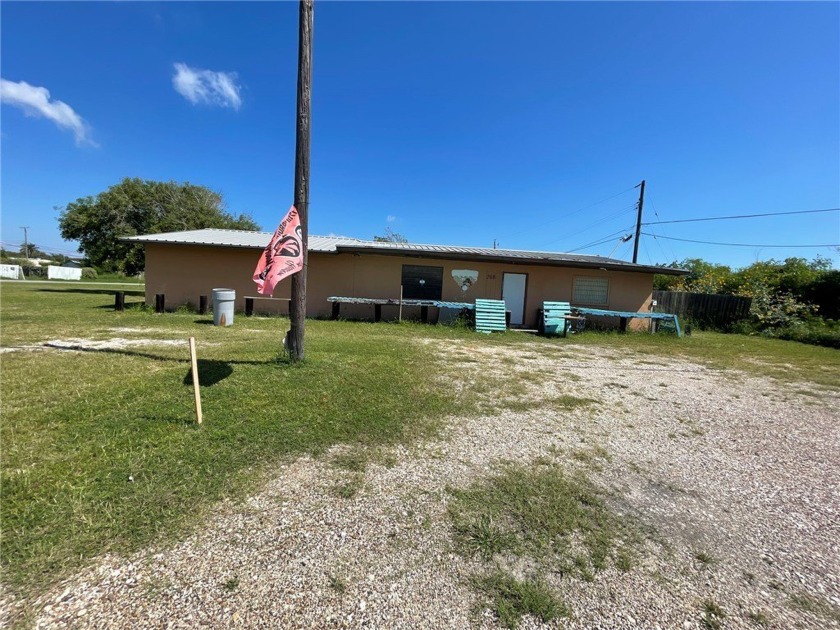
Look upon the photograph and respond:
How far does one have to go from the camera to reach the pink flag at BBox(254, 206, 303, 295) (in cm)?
480

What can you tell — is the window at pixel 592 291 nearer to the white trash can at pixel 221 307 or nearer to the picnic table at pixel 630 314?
the picnic table at pixel 630 314

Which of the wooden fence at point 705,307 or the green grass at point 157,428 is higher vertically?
the wooden fence at point 705,307

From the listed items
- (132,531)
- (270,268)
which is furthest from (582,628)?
(270,268)

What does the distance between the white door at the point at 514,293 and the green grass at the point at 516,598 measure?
36.4 feet

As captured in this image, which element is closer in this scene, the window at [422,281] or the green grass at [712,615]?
the green grass at [712,615]

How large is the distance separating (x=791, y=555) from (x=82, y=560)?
4.10 m

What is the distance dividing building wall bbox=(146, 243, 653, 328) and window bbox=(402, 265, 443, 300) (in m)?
0.18

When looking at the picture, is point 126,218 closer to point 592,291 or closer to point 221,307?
point 221,307

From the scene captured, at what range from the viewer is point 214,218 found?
30625mm

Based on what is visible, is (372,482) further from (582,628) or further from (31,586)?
Answer: (31,586)

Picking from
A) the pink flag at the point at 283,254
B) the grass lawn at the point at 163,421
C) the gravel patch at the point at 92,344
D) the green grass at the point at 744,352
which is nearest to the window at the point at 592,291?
the green grass at the point at 744,352

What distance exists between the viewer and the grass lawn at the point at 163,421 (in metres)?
2.11

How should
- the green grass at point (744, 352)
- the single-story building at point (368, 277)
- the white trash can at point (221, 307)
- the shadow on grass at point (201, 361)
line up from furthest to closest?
the single-story building at point (368, 277) < the white trash can at point (221, 307) < the green grass at point (744, 352) < the shadow on grass at point (201, 361)

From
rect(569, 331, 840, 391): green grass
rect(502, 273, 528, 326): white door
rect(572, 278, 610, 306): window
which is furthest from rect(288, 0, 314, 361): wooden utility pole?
rect(572, 278, 610, 306): window
